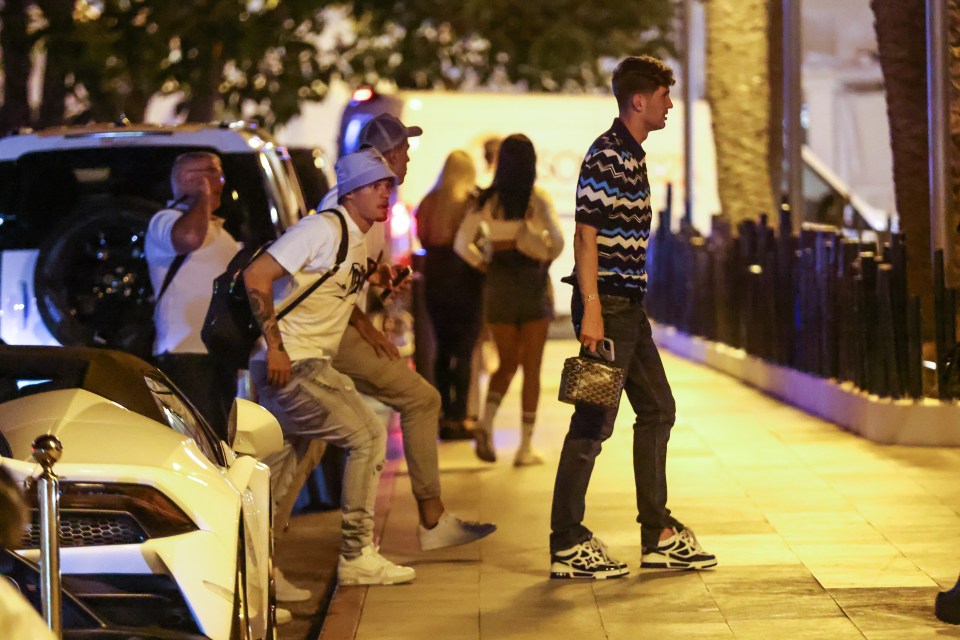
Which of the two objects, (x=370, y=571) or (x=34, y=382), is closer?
(x=34, y=382)

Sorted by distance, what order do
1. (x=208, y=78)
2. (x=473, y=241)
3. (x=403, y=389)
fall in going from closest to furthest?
(x=403, y=389), (x=473, y=241), (x=208, y=78)

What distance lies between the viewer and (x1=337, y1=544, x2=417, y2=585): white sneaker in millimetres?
7516

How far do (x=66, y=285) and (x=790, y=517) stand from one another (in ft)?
12.1

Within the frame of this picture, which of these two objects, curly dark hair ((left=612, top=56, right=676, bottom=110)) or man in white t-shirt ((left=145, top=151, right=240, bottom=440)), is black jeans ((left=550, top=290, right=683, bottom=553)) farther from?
man in white t-shirt ((left=145, top=151, right=240, bottom=440))

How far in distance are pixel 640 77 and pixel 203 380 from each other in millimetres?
2464

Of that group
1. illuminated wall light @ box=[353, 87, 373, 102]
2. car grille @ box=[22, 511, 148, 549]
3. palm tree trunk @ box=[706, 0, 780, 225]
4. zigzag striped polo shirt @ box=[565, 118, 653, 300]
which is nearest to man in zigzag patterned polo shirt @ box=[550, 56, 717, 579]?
zigzag striped polo shirt @ box=[565, 118, 653, 300]

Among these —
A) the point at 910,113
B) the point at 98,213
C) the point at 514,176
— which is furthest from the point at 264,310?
the point at 910,113

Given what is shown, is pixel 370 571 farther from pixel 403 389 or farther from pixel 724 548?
pixel 724 548

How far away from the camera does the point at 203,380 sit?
27.1ft

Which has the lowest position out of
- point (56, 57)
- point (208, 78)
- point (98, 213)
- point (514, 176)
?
point (98, 213)

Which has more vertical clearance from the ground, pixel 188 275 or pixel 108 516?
pixel 188 275

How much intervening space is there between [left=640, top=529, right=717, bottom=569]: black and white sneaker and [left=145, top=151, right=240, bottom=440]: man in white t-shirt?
7.12 ft

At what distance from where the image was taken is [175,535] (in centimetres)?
472

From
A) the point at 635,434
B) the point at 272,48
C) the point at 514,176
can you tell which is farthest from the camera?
the point at 272,48
